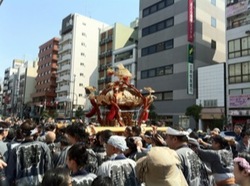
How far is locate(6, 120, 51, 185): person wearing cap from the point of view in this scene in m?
4.00

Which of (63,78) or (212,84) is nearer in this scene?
(212,84)

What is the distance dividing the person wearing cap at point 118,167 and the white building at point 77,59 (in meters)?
52.2

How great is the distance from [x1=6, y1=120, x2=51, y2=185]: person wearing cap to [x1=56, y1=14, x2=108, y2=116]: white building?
51335mm

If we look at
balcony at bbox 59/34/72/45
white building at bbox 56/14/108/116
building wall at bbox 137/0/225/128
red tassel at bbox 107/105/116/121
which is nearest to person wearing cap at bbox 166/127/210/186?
red tassel at bbox 107/105/116/121

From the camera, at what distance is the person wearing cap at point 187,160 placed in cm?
374

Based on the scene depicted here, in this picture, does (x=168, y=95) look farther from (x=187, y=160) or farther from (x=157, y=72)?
(x=187, y=160)

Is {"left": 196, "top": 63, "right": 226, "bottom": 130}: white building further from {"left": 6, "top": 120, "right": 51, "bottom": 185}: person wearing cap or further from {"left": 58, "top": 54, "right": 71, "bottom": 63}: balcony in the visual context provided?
{"left": 58, "top": 54, "right": 71, "bottom": 63}: balcony

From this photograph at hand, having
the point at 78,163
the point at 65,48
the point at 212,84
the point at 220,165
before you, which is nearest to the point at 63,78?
the point at 65,48

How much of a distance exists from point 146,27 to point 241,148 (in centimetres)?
3794

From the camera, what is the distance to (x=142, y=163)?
2.56m

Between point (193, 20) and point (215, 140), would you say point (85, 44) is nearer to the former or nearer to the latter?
point (193, 20)

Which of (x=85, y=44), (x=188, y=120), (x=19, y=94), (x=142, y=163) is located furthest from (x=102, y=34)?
(x=142, y=163)

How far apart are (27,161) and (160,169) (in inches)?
96.4

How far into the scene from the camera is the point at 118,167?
339 cm
